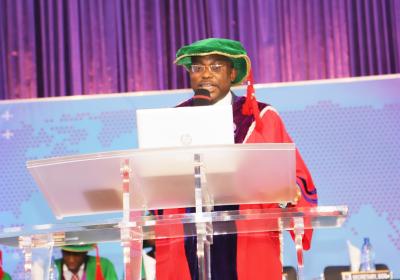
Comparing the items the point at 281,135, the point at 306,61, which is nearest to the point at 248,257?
the point at 281,135

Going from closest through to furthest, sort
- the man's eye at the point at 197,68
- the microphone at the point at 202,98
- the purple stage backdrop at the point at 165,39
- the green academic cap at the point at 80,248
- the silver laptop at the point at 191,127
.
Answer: the silver laptop at the point at 191,127 < the microphone at the point at 202,98 < the man's eye at the point at 197,68 < the green academic cap at the point at 80,248 < the purple stage backdrop at the point at 165,39

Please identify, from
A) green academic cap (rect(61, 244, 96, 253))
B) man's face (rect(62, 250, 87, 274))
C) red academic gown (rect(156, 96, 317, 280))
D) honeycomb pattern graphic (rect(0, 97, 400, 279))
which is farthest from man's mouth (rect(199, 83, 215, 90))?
man's face (rect(62, 250, 87, 274))

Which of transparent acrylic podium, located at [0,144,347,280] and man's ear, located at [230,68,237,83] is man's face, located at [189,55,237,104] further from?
transparent acrylic podium, located at [0,144,347,280]

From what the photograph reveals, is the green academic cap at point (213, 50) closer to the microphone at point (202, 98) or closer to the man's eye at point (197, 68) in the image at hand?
the man's eye at point (197, 68)

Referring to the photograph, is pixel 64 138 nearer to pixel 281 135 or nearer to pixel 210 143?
pixel 281 135

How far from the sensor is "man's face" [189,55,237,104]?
320 centimetres

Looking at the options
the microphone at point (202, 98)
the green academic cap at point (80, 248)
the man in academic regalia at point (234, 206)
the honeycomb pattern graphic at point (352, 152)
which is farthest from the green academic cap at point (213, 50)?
the green academic cap at point (80, 248)

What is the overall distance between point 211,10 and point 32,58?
1228 millimetres

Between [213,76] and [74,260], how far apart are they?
162 cm

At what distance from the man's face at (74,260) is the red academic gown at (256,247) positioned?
1.42 meters

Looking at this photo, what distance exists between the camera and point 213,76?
322 cm

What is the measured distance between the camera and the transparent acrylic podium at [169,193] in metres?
2.16

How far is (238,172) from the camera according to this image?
2.26m

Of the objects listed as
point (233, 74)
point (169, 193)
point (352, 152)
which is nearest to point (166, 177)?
point (169, 193)
